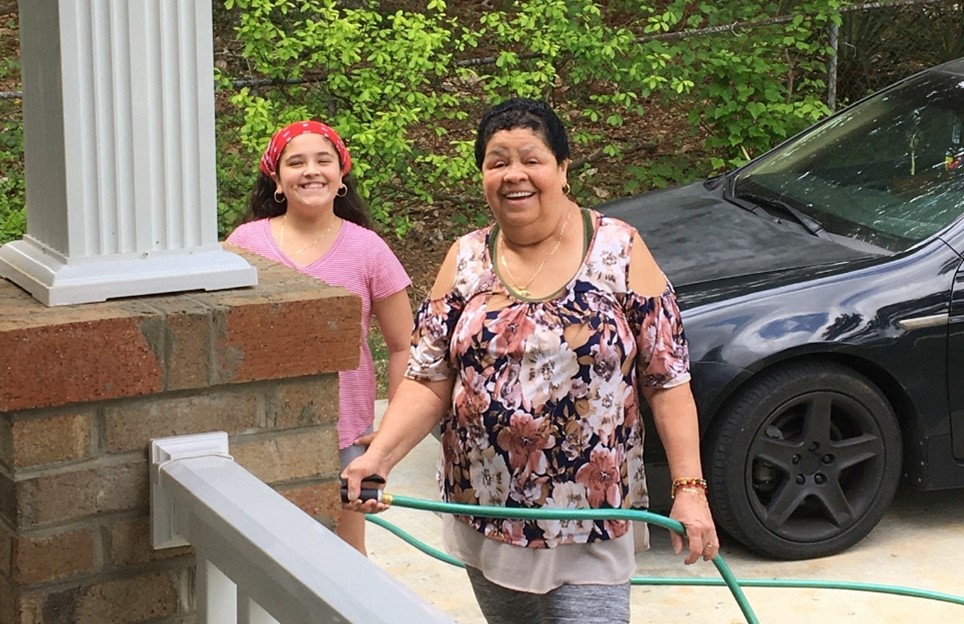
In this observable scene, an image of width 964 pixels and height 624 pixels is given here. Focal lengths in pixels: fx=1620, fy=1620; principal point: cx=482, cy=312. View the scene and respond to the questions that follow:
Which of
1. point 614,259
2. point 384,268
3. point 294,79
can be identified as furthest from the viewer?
point 294,79

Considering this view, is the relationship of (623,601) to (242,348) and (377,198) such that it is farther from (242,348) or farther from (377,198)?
(377,198)

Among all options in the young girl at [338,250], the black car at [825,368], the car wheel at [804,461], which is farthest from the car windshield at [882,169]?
the young girl at [338,250]

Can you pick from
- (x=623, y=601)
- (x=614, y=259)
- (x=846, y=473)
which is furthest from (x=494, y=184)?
(x=846, y=473)

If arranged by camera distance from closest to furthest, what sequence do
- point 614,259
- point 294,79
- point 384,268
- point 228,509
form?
point 228,509 → point 614,259 → point 384,268 → point 294,79

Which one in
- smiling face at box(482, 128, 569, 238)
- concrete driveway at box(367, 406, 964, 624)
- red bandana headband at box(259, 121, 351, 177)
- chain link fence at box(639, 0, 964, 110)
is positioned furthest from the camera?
chain link fence at box(639, 0, 964, 110)

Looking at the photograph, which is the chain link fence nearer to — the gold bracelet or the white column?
the gold bracelet

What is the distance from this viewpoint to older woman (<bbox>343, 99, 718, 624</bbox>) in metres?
3.47

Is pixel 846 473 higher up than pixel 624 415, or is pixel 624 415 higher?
pixel 624 415

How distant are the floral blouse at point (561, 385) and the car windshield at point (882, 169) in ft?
8.63

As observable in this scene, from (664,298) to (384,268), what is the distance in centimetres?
130

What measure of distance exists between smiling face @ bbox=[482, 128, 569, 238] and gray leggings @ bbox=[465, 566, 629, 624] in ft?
2.64

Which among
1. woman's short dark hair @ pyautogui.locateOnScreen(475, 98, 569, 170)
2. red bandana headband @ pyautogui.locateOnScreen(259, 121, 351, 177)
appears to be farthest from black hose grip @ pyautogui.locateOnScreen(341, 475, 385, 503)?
red bandana headband @ pyautogui.locateOnScreen(259, 121, 351, 177)

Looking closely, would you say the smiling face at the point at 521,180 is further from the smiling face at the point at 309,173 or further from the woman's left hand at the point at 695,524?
the smiling face at the point at 309,173

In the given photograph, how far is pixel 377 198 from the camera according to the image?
9.02 meters
